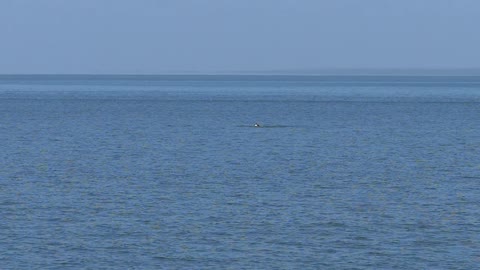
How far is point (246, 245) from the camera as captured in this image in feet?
130

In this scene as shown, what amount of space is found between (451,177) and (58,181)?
2370 centimetres

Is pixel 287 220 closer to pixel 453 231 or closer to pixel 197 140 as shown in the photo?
pixel 453 231

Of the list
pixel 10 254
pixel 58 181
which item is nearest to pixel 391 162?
pixel 58 181

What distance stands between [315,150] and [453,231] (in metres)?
39.5

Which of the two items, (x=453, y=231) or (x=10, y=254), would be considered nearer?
(x=10, y=254)

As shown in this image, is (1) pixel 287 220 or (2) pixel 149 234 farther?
(1) pixel 287 220

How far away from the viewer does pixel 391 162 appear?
71938mm

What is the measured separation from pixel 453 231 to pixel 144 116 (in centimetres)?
10337

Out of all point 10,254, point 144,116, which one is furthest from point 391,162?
point 144,116

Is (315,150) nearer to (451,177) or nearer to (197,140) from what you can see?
(197,140)

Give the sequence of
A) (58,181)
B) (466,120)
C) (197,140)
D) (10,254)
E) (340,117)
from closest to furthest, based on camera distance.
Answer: (10,254) → (58,181) → (197,140) → (466,120) → (340,117)

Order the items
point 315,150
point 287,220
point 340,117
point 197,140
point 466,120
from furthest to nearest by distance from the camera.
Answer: point 340,117
point 466,120
point 197,140
point 315,150
point 287,220

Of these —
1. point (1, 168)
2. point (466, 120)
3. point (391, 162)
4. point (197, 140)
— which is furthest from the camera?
point (466, 120)

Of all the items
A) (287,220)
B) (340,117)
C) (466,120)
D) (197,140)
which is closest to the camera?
(287,220)
